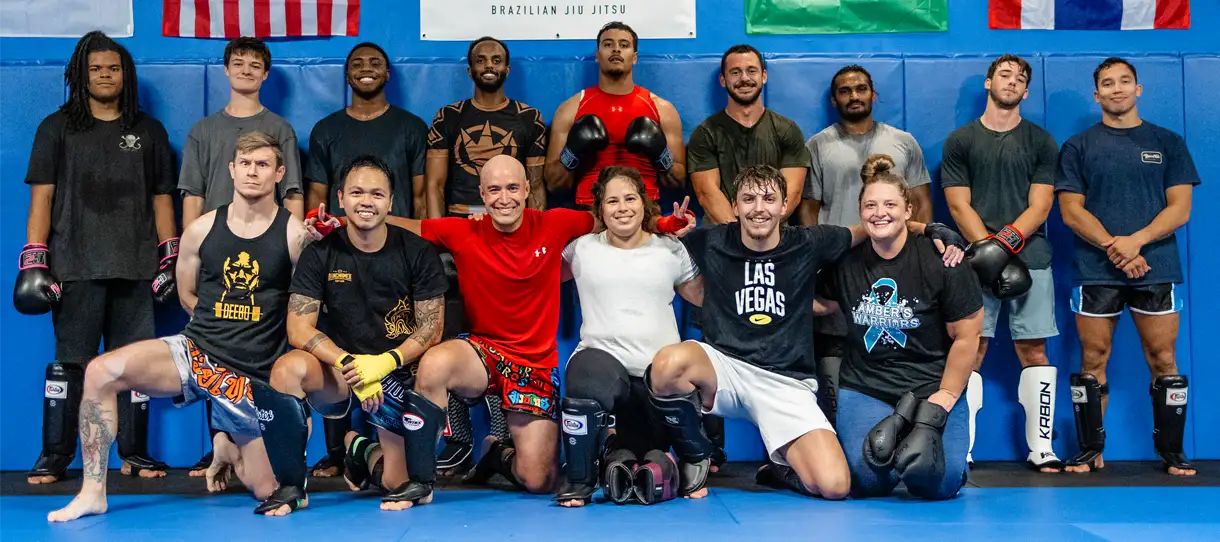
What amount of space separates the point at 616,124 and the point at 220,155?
203cm

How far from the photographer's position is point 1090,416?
5.26 meters

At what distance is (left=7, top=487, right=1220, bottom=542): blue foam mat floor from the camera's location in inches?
144

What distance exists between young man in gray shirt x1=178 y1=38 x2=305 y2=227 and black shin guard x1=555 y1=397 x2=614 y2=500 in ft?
6.47

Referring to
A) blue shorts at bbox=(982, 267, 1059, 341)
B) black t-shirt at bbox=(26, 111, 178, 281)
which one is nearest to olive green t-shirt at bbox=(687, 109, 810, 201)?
blue shorts at bbox=(982, 267, 1059, 341)

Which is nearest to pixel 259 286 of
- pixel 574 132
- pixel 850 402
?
pixel 574 132

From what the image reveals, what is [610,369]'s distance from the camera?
4.35m

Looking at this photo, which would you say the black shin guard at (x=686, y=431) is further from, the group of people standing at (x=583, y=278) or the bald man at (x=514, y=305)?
the bald man at (x=514, y=305)

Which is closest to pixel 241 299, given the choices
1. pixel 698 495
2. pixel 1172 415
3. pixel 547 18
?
pixel 698 495

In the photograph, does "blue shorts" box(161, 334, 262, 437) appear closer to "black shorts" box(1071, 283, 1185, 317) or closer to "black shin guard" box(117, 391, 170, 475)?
"black shin guard" box(117, 391, 170, 475)

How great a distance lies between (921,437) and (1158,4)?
3338mm

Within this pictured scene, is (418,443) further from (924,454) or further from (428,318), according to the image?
(924,454)

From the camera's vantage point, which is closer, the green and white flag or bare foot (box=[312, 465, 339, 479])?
bare foot (box=[312, 465, 339, 479])

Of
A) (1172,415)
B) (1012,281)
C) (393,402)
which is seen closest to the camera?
(393,402)

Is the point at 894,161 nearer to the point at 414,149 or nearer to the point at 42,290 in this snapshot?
the point at 414,149
